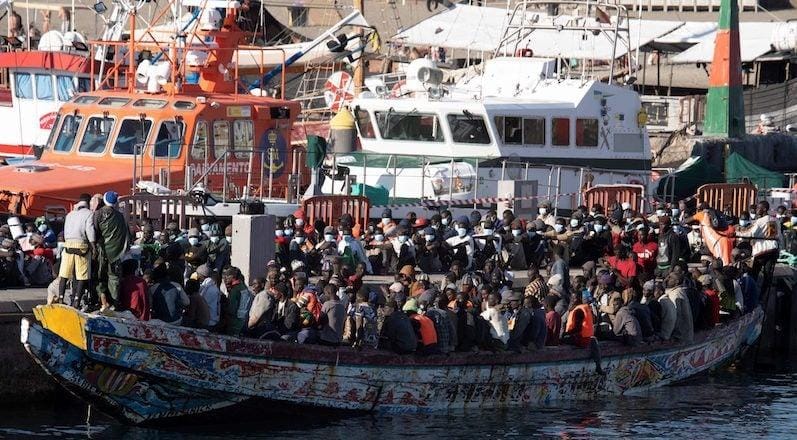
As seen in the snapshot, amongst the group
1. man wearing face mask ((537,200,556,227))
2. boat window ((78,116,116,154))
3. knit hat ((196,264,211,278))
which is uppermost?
boat window ((78,116,116,154))

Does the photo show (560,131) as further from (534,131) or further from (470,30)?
(470,30)

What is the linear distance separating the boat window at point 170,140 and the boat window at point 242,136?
3.23 ft

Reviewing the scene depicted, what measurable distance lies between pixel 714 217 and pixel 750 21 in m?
26.4

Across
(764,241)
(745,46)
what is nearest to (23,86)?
(764,241)

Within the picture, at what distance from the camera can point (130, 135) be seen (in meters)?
29.0

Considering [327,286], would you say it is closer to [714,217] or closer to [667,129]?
[714,217]

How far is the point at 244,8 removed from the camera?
32.4 meters

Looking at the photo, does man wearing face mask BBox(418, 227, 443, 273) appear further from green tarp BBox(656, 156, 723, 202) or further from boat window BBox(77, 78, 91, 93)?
green tarp BBox(656, 156, 723, 202)

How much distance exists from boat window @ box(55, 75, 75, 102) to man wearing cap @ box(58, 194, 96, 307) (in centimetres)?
1637

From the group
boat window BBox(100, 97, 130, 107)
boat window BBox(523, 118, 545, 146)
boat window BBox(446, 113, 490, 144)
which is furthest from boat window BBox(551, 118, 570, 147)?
boat window BBox(100, 97, 130, 107)

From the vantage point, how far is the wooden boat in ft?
64.0

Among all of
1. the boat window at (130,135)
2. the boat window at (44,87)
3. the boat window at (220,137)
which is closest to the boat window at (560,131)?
the boat window at (220,137)

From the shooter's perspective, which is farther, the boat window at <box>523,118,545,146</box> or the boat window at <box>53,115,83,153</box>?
the boat window at <box>523,118,545,146</box>

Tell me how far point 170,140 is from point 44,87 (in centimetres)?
904
